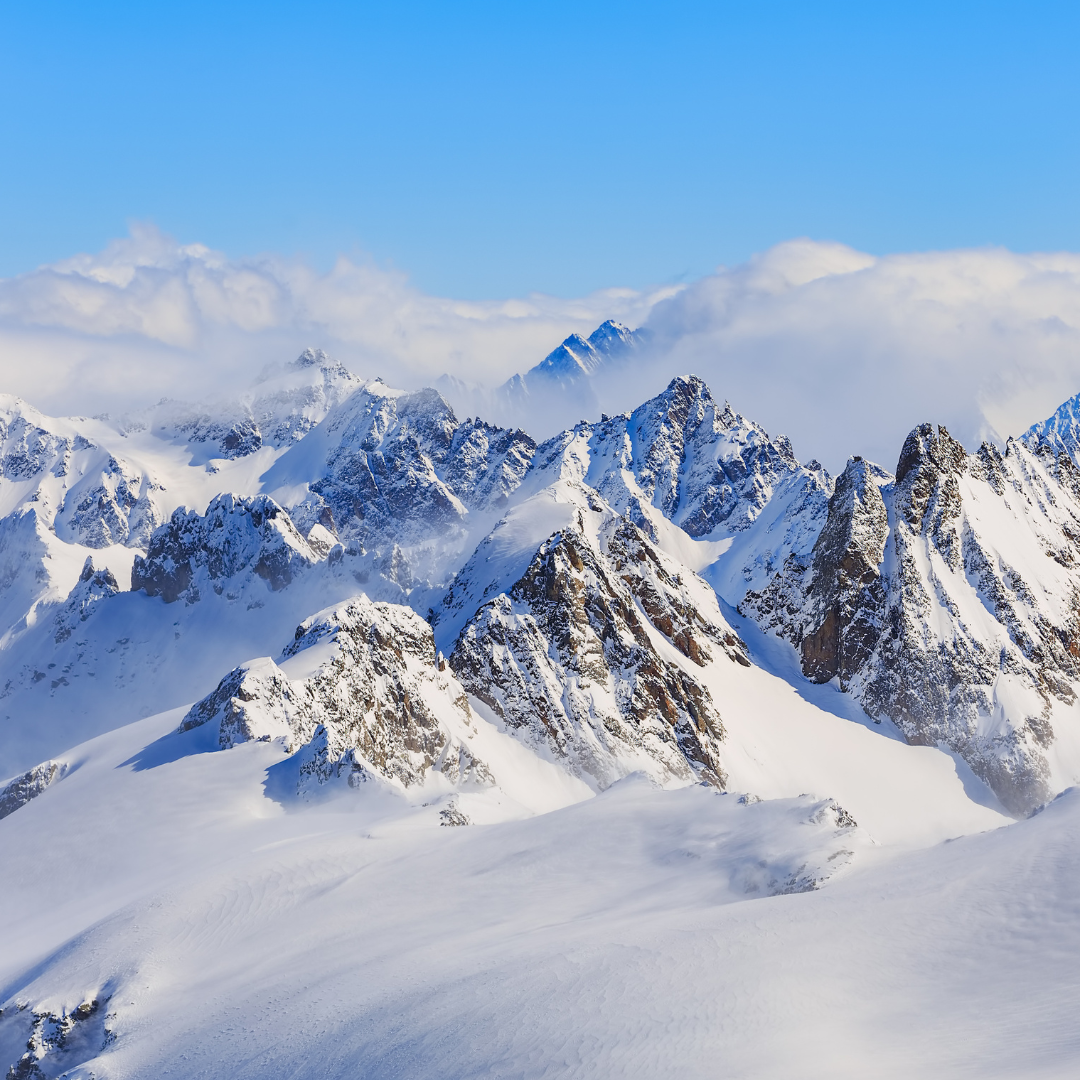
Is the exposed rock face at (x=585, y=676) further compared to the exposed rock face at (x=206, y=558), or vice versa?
the exposed rock face at (x=206, y=558)

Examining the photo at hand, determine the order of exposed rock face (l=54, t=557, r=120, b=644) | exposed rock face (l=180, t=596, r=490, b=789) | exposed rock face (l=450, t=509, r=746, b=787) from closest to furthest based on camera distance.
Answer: exposed rock face (l=180, t=596, r=490, b=789), exposed rock face (l=450, t=509, r=746, b=787), exposed rock face (l=54, t=557, r=120, b=644)

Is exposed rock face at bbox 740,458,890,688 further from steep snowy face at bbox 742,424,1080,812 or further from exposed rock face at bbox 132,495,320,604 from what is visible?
exposed rock face at bbox 132,495,320,604

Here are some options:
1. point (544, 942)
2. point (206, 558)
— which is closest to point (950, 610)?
point (544, 942)

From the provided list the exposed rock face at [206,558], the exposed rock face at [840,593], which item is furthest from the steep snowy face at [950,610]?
the exposed rock face at [206,558]

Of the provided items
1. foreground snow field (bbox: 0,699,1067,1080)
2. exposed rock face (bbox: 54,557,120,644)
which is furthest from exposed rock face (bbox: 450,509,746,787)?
exposed rock face (bbox: 54,557,120,644)

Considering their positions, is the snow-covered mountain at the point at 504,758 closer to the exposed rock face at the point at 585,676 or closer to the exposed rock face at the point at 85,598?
the exposed rock face at the point at 585,676

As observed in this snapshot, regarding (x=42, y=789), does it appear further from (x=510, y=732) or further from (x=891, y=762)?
(x=891, y=762)
